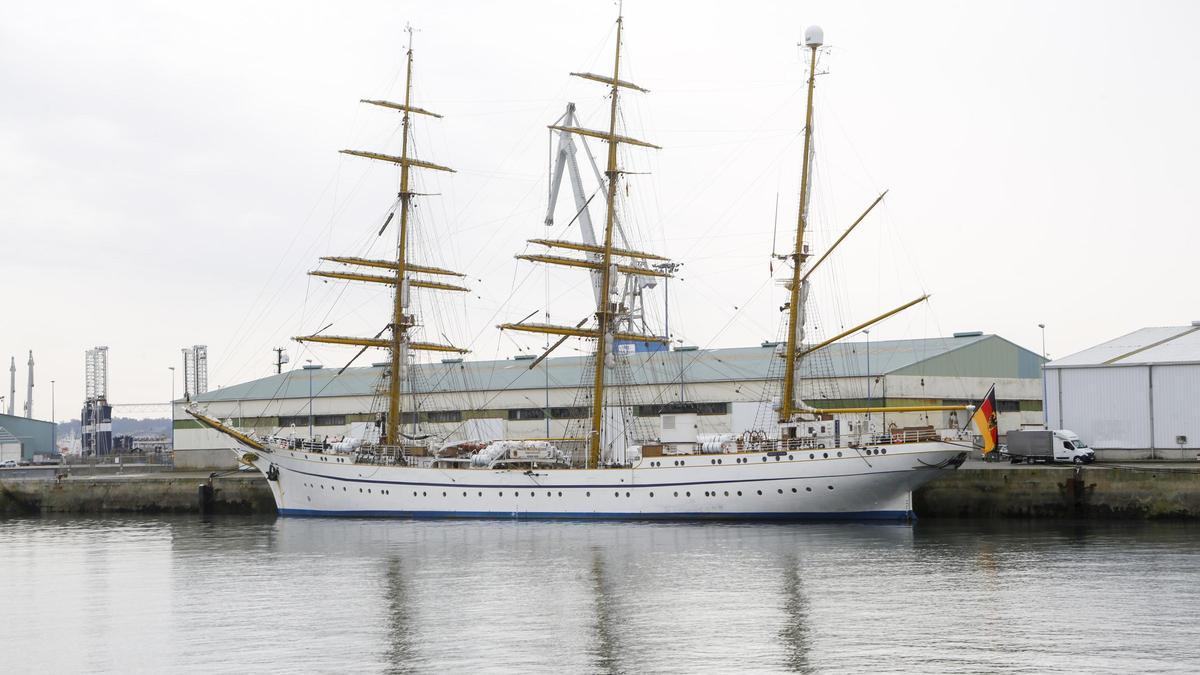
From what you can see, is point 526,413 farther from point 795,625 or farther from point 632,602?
point 795,625

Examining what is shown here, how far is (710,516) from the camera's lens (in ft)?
190

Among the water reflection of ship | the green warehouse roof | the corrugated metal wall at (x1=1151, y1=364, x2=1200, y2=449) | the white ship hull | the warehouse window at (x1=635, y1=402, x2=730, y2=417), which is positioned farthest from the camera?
the green warehouse roof

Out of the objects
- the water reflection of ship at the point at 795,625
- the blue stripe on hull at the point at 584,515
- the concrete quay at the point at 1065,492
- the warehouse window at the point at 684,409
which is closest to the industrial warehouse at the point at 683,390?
the warehouse window at the point at 684,409

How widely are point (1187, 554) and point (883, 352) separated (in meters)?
42.3

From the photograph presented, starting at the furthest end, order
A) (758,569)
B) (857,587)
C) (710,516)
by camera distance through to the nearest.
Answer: (710,516) < (758,569) < (857,587)

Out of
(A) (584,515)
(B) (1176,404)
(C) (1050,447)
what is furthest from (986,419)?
(A) (584,515)

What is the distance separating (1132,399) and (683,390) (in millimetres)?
26212

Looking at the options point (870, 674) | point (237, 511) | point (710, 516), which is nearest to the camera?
point (870, 674)

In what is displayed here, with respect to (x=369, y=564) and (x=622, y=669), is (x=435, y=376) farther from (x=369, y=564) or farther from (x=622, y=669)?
(x=622, y=669)

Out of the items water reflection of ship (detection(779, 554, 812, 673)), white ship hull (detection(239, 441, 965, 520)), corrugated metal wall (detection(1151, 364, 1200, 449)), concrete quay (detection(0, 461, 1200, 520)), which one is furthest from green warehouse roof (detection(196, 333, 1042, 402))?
water reflection of ship (detection(779, 554, 812, 673))

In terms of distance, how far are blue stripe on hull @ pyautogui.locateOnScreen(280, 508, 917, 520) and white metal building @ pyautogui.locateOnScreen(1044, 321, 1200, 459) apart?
13090 mm

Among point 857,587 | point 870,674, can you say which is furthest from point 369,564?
point 870,674

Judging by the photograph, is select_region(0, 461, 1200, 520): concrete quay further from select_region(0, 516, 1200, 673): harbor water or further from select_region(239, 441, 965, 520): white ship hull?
select_region(239, 441, 965, 520): white ship hull

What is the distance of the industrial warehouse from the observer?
249ft
